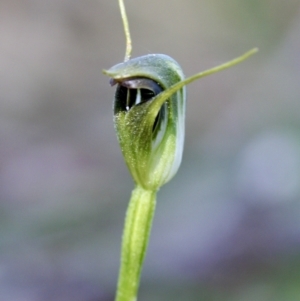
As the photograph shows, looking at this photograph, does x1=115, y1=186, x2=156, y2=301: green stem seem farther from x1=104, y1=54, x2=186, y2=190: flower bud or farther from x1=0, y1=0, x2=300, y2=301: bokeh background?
x1=0, y1=0, x2=300, y2=301: bokeh background

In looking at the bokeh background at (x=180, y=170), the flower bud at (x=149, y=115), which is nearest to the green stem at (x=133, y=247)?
the flower bud at (x=149, y=115)

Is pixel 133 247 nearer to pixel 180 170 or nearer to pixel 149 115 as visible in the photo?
pixel 149 115

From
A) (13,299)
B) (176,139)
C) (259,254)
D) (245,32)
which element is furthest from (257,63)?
(176,139)

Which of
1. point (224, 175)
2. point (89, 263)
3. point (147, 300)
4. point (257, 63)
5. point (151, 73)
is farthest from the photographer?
point (257, 63)

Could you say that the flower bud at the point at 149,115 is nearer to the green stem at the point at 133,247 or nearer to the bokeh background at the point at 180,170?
the green stem at the point at 133,247

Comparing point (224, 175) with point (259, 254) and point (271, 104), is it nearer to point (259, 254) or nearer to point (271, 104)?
point (259, 254)
